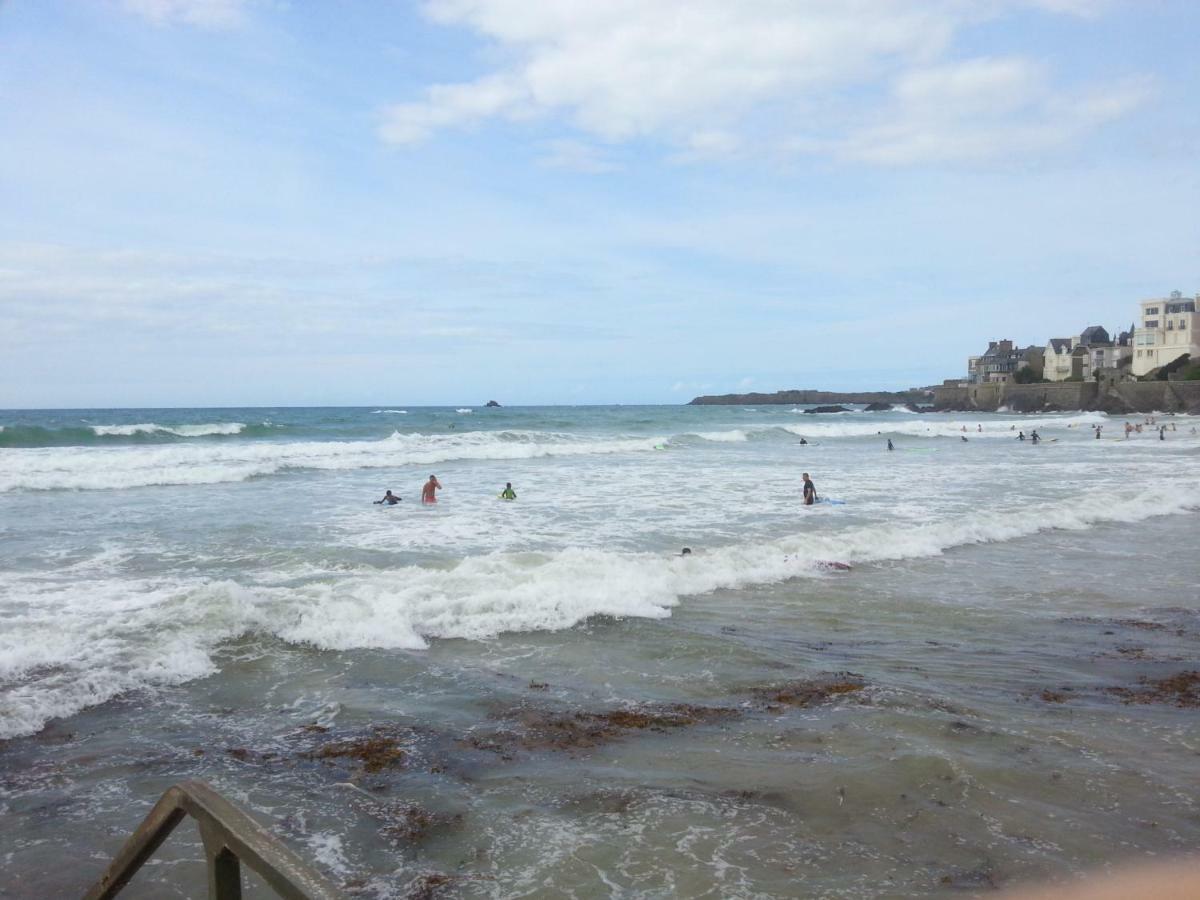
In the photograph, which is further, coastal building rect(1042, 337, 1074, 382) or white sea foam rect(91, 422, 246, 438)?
coastal building rect(1042, 337, 1074, 382)

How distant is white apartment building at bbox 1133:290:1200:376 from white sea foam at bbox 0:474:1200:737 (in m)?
92.5

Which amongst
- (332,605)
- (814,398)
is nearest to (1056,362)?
(814,398)

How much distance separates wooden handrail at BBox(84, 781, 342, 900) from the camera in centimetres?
175

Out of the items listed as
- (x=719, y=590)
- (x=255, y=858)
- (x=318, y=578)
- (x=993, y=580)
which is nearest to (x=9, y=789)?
(x=255, y=858)

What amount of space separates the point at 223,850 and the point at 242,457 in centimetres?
3560

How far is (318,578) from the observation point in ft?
40.2

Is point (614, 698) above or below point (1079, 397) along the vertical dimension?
below

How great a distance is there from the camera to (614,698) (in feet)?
24.0

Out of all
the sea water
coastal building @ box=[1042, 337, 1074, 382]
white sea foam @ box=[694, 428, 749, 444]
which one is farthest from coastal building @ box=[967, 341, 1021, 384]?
the sea water

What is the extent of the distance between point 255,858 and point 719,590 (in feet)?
33.6

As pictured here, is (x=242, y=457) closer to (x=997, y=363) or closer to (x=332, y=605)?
(x=332, y=605)

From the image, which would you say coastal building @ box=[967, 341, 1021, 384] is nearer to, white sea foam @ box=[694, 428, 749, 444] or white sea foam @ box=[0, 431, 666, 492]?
white sea foam @ box=[694, 428, 749, 444]

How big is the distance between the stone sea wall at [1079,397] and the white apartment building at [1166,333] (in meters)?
8.52

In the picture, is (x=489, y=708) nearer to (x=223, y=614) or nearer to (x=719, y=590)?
(x=223, y=614)
